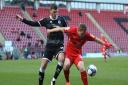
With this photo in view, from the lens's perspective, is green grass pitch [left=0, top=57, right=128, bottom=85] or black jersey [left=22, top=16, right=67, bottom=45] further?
green grass pitch [left=0, top=57, right=128, bottom=85]

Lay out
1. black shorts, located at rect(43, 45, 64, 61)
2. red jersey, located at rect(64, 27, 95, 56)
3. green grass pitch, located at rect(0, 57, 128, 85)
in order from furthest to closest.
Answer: green grass pitch, located at rect(0, 57, 128, 85) → black shorts, located at rect(43, 45, 64, 61) → red jersey, located at rect(64, 27, 95, 56)

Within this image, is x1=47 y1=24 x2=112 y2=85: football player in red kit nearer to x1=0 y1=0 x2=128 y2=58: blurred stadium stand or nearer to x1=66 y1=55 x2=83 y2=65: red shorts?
x1=66 y1=55 x2=83 y2=65: red shorts

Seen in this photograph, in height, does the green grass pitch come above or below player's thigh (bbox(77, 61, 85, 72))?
below

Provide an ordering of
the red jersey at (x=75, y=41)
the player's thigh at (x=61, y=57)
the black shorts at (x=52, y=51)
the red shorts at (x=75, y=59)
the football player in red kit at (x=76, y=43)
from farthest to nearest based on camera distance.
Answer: the black shorts at (x=52, y=51), the player's thigh at (x=61, y=57), the red shorts at (x=75, y=59), the red jersey at (x=75, y=41), the football player in red kit at (x=76, y=43)

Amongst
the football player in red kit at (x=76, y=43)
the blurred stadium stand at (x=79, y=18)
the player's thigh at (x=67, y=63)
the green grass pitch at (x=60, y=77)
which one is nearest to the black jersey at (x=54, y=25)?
the football player in red kit at (x=76, y=43)

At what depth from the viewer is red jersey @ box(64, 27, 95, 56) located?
46.8 ft

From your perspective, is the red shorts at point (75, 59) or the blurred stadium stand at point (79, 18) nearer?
the red shorts at point (75, 59)

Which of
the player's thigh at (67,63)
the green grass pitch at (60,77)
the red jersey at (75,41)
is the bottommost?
the green grass pitch at (60,77)

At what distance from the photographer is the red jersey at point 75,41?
14.3 metres

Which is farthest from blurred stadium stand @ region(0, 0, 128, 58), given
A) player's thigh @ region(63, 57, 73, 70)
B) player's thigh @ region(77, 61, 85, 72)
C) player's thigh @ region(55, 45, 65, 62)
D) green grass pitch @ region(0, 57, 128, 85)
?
player's thigh @ region(77, 61, 85, 72)

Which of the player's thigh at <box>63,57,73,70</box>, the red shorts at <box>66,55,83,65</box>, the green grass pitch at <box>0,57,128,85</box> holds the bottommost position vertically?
the green grass pitch at <box>0,57,128,85</box>

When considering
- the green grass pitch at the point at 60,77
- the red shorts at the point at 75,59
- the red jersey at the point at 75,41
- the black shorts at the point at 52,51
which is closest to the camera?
the red jersey at the point at 75,41

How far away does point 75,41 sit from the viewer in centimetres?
1452

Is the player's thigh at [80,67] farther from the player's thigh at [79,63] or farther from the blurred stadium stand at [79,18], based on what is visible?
the blurred stadium stand at [79,18]
